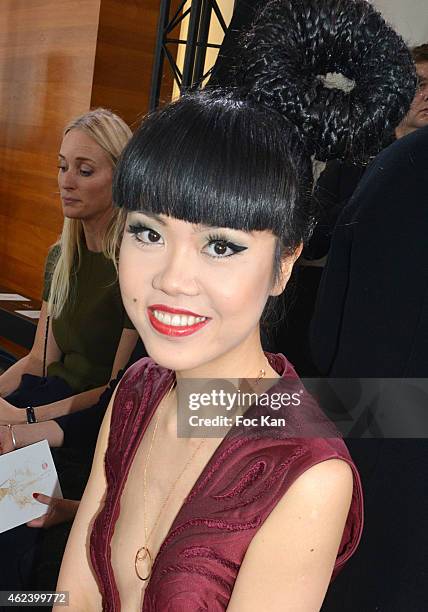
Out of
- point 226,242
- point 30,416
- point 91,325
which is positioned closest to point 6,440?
point 30,416

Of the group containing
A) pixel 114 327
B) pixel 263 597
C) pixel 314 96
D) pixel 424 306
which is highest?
pixel 314 96

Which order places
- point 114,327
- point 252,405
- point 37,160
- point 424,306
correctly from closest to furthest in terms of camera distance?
1. point 252,405
2. point 424,306
3. point 114,327
4. point 37,160

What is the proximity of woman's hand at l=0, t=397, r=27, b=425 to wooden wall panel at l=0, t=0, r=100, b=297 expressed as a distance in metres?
2.48

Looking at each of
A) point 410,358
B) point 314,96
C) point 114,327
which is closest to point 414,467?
point 410,358

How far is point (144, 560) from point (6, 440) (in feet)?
2.87

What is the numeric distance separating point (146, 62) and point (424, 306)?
334 cm

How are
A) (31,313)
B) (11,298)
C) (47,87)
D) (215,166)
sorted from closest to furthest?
(215,166)
(31,313)
(11,298)
(47,87)

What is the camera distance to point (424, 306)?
1.11 metres

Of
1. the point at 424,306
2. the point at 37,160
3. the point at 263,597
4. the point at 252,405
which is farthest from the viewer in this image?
the point at 37,160

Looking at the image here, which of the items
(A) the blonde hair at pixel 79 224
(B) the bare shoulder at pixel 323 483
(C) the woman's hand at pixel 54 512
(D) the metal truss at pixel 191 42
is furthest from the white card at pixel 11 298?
(B) the bare shoulder at pixel 323 483

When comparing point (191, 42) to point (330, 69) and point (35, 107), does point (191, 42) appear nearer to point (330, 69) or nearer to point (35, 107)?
point (35, 107)

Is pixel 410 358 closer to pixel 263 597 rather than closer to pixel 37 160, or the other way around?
pixel 263 597

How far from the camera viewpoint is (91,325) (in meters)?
2.06

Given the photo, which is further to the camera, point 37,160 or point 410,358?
point 37,160
